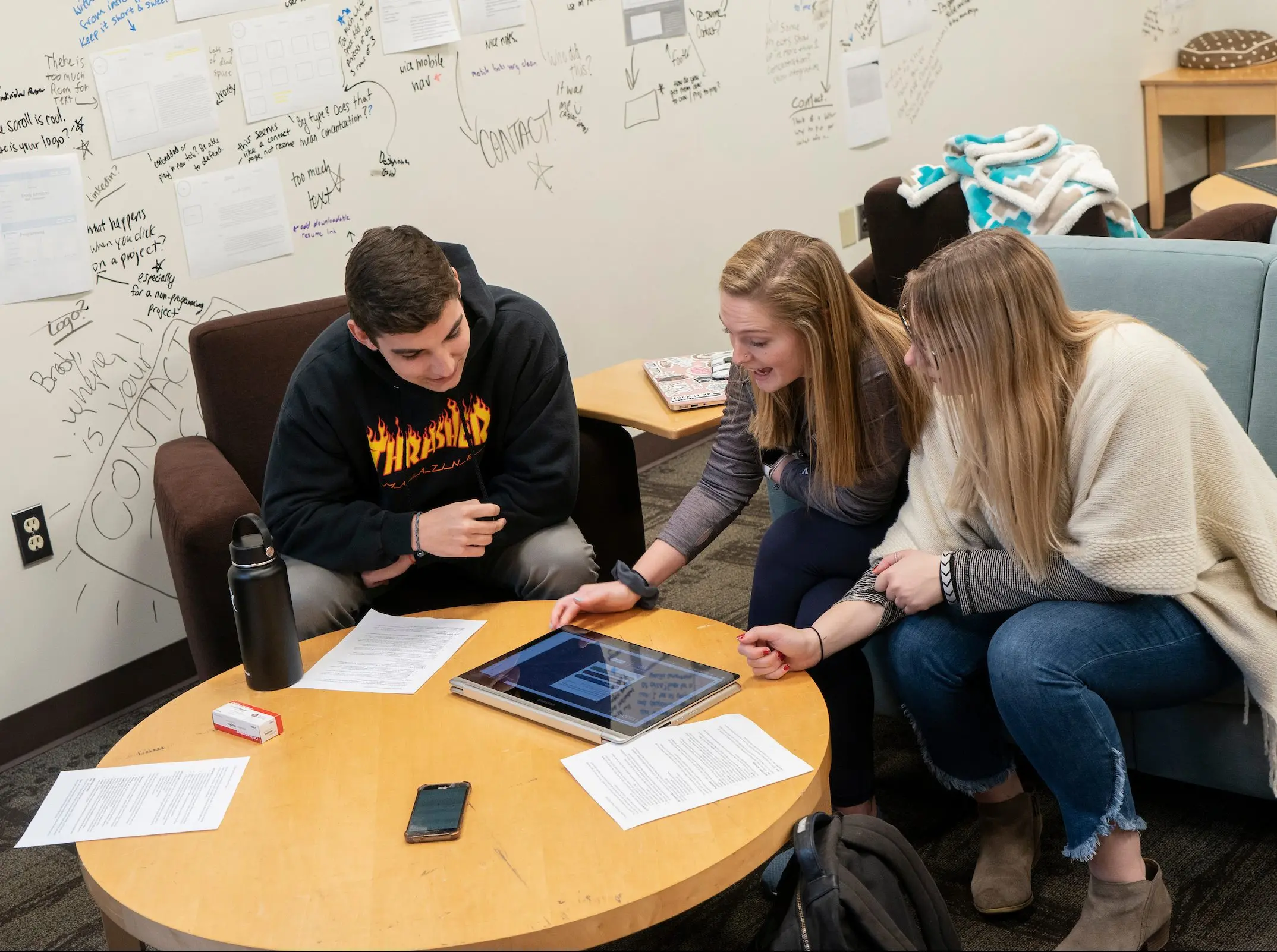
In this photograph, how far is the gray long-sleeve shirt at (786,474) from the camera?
184 cm

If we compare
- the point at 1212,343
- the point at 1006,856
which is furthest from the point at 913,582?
the point at 1212,343

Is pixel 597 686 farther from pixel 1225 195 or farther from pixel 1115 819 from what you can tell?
pixel 1225 195

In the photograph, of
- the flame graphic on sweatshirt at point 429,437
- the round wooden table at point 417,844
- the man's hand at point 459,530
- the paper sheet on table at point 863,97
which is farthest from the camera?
the paper sheet on table at point 863,97

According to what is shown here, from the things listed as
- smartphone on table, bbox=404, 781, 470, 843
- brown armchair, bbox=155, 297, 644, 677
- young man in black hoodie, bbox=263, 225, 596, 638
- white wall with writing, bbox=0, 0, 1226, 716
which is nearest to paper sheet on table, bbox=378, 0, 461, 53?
white wall with writing, bbox=0, 0, 1226, 716

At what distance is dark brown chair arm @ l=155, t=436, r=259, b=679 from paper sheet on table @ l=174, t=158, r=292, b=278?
62 centimetres

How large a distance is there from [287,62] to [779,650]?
1.82m

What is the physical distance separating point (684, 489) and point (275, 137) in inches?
56.8

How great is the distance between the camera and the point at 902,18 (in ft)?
13.9

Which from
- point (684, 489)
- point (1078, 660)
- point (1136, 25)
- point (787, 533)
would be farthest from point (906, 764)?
point (1136, 25)

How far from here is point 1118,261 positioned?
76.8 inches

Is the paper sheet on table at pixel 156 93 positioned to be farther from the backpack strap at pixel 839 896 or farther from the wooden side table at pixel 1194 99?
the wooden side table at pixel 1194 99

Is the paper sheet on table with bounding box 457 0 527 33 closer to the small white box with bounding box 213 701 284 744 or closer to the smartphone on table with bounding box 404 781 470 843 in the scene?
the small white box with bounding box 213 701 284 744

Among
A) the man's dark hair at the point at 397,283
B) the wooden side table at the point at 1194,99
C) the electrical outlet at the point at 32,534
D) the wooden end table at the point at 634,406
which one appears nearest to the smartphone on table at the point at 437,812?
the man's dark hair at the point at 397,283

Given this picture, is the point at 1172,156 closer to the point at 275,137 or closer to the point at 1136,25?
the point at 1136,25
